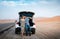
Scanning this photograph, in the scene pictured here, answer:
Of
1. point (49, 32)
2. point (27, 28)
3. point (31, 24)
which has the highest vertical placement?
point (31, 24)

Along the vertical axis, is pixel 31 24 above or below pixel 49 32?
above

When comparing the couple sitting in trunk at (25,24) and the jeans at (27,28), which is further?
the jeans at (27,28)

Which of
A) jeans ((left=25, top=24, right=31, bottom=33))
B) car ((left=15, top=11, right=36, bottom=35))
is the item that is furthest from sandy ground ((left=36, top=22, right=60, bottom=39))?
jeans ((left=25, top=24, right=31, bottom=33))

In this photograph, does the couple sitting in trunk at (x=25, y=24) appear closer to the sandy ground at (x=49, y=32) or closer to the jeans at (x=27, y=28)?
the jeans at (x=27, y=28)

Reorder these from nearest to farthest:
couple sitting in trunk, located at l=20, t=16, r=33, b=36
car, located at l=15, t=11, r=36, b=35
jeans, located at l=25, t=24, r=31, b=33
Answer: couple sitting in trunk, located at l=20, t=16, r=33, b=36 → jeans, located at l=25, t=24, r=31, b=33 → car, located at l=15, t=11, r=36, b=35

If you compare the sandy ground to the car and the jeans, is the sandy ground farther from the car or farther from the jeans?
the jeans

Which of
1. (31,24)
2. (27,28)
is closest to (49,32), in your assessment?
(31,24)

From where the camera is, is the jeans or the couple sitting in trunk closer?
the couple sitting in trunk

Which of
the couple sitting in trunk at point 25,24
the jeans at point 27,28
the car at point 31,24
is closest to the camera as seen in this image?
the couple sitting in trunk at point 25,24

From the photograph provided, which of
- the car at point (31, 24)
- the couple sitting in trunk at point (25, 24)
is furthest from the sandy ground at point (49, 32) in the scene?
the couple sitting in trunk at point (25, 24)

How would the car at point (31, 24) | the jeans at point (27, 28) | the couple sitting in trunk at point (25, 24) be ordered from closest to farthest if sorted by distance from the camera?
the couple sitting in trunk at point (25, 24), the jeans at point (27, 28), the car at point (31, 24)

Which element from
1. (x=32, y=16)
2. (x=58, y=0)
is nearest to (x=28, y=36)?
(x=32, y=16)

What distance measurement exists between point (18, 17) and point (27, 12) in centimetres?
66

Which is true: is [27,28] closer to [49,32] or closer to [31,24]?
[31,24]
